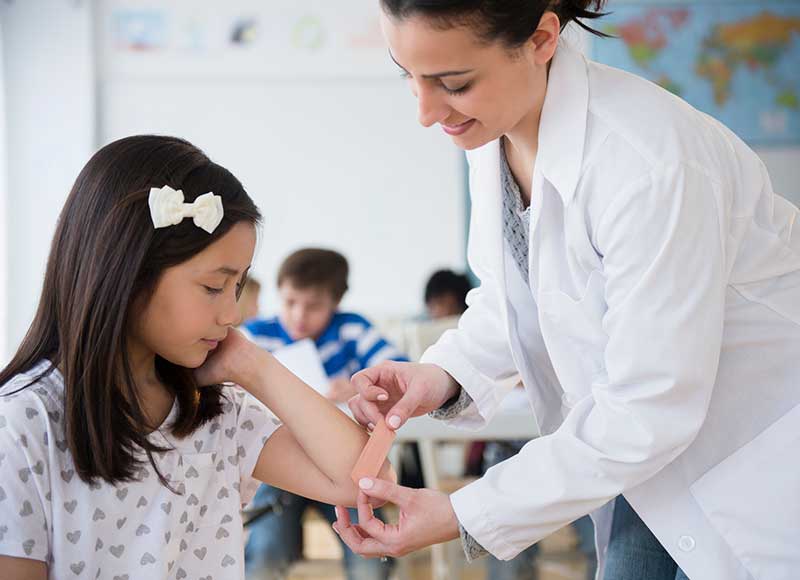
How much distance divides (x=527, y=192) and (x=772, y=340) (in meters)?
0.39

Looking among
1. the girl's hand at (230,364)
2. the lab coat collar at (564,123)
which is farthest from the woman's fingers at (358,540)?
the lab coat collar at (564,123)

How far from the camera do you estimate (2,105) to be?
512 cm

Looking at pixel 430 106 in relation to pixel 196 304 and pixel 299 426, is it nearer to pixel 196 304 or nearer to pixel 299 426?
pixel 196 304

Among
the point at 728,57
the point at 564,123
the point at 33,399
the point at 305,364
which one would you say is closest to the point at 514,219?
the point at 564,123

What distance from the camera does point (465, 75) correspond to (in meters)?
1.09

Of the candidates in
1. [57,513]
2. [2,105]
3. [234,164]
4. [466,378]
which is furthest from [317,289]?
[2,105]

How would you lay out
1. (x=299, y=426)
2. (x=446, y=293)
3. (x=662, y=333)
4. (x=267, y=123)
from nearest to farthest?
1. (x=662, y=333)
2. (x=299, y=426)
3. (x=446, y=293)
4. (x=267, y=123)

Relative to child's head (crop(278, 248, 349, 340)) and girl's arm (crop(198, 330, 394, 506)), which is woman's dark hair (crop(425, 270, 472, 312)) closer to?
child's head (crop(278, 248, 349, 340))

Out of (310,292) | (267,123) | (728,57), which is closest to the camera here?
(310,292)

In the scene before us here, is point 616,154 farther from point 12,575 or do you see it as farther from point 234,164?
point 234,164

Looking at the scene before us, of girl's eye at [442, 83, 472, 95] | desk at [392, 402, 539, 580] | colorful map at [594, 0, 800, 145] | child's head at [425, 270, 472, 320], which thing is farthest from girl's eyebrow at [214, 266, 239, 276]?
colorful map at [594, 0, 800, 145]

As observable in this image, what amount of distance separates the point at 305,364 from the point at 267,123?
2.80 metres

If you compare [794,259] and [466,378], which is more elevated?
[794,259]

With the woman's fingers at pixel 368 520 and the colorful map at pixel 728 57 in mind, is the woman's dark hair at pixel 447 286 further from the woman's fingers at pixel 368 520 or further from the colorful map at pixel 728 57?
the woman's fingers at pixel 368 520
